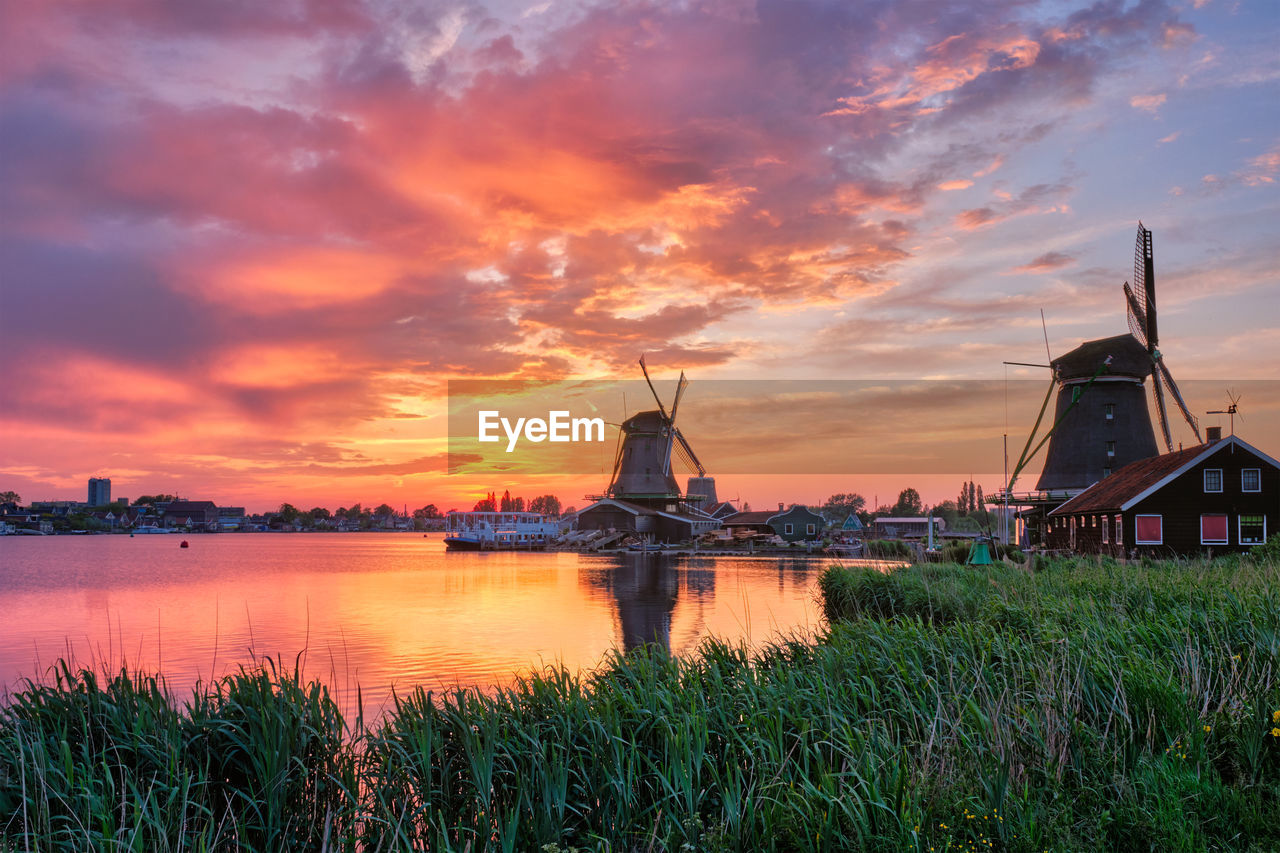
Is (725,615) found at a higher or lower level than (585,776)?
lower

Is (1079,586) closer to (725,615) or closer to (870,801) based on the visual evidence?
(870,801)

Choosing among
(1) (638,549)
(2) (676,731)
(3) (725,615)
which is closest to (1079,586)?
(2) (676,731)

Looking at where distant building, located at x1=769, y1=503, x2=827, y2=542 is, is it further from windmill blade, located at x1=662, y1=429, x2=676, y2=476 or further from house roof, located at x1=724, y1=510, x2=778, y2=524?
windmill blade, located at x1=662, y1=429, x2=676, y2=476

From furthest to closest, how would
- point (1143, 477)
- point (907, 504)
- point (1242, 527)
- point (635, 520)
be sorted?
point (907, 504) → point (635, 520) → point (1143, 477) → point (1242, 527)

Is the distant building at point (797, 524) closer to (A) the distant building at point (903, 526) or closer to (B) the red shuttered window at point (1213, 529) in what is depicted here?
(A) the distant building at point (903, 526)

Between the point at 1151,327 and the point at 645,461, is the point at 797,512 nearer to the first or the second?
the point at 645,461

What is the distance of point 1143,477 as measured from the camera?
39562 mm

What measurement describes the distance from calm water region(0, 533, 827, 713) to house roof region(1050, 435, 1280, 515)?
15.0 meters

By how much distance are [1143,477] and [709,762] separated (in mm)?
39387

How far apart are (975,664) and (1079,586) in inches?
383

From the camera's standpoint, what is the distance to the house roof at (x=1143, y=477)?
3666 centimetres

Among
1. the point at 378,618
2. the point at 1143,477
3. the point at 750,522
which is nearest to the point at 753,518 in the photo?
the point at 750,522

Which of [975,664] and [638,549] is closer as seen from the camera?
[975,664]

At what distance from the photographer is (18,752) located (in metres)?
8.40
